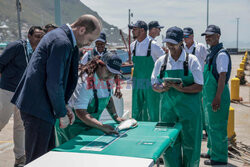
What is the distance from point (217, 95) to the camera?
432 cm

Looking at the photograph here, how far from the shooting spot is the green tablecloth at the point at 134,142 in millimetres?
2285

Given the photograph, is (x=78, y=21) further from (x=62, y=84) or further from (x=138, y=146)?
(x=138, y=146)

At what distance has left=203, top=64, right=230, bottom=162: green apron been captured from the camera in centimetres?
444

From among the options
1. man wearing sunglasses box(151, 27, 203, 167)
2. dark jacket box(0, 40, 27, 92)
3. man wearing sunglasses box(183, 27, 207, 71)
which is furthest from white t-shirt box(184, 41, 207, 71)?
dark jacket box(0, 40, 27, 92)

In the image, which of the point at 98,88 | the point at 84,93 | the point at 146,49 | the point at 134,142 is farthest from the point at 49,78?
the point at 146,49

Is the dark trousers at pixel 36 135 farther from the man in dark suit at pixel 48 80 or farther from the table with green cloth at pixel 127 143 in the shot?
the table with green cloth at pixel 127 143

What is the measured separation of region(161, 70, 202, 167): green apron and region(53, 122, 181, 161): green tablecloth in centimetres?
44

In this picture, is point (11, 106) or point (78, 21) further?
point (11, 106)

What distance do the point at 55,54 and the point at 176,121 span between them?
172 cm

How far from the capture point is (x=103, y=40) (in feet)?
20.9

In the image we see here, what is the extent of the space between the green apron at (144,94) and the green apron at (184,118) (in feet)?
5.66

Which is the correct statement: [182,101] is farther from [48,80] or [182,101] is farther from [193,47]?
[193,47]

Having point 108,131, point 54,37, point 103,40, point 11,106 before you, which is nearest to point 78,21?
point 54,37

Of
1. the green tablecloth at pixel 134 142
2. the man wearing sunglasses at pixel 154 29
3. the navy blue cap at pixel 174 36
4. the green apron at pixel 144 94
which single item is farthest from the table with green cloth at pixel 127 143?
the man wearing sunglasses at pixel 154 29
